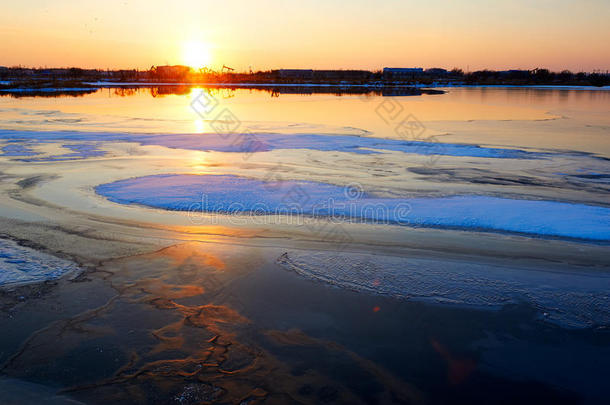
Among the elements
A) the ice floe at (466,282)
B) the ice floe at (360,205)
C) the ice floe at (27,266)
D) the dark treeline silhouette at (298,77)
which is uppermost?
the dark treeline silhouette at (298,77)

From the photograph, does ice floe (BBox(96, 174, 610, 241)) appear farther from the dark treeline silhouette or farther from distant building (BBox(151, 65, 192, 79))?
distant building (BBox(151, 65, 192, 79))

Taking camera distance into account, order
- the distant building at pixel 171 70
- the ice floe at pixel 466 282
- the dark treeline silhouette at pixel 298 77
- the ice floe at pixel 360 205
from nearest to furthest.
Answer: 1. the ice floe at pixel 466 282
2. the ice floe at pixel 360 205
3. the dark treeline silhouette at pixel 298 77
4. the distant building at pixel 171 70

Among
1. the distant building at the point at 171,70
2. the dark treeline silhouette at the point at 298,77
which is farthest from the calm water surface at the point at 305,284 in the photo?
the distant building at the point at 171,70

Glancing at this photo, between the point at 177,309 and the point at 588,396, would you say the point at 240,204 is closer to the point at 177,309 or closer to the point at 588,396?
the point at 177,309

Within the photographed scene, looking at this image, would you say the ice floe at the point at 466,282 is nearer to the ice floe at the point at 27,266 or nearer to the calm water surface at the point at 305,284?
the calm water surface at the point at 305,284

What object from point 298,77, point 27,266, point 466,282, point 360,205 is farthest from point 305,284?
point 298,77

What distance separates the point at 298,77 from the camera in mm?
113188

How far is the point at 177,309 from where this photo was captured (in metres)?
4.25

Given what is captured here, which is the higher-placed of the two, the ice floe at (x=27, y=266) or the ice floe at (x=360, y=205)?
the ice floe at (x=360, y=205)

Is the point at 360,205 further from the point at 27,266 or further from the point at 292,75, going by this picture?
the point at 292,75

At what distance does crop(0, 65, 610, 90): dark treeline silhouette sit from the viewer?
79.6m

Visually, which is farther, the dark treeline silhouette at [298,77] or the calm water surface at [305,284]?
the dark treeline silhouette at [298,77]

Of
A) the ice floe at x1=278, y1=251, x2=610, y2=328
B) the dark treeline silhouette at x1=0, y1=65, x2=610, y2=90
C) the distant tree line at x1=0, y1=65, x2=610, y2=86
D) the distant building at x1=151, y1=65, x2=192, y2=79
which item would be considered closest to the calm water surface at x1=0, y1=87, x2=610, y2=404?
the ice floe at x1=278, y1=251, x2=610, y2=328

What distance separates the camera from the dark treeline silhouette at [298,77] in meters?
79.6
